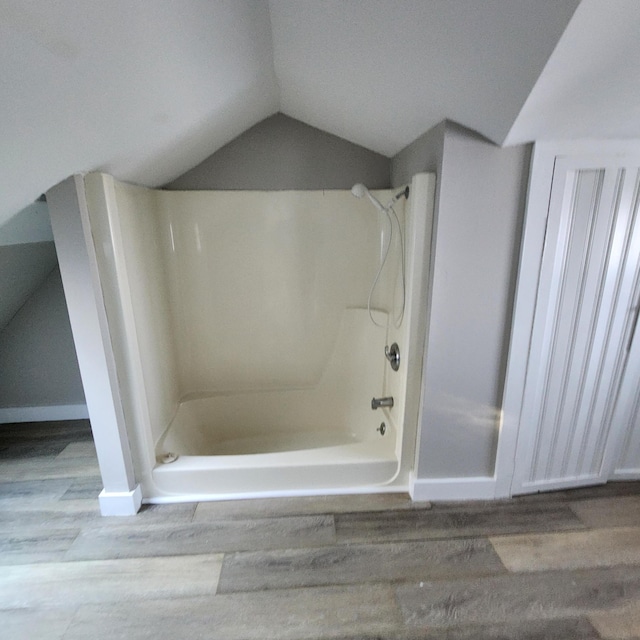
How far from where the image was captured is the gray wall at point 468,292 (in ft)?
4.75

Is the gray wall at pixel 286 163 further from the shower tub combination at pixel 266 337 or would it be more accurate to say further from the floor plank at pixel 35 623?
the floor plank at pixel 35 623

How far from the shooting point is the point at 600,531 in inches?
66.5

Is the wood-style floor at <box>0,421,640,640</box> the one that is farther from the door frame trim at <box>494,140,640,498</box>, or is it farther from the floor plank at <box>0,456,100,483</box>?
the door frame trim at <box>494,140,640,498</box>

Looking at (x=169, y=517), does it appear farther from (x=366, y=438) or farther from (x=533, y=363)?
(x=533, y=363)

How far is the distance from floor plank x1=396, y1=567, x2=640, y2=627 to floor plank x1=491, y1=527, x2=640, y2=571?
1.5 inches

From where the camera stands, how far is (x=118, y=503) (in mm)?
1776

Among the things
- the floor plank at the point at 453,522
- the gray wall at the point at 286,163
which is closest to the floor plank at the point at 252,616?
the floor plank at the point at 453,522

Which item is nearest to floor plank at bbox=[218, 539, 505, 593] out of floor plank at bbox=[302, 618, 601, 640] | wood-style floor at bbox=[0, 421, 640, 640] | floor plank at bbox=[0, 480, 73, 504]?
wood-style floor at bbox=[0, 421, 640, 640]

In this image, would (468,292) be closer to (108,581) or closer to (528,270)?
(528,270)

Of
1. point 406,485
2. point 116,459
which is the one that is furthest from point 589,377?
point 116,459

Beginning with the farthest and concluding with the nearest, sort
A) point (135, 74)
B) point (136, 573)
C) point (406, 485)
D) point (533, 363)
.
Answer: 1. point (406, 485)
2. point (533, 363)
3. point (136, 573)
4. point (135, 74)

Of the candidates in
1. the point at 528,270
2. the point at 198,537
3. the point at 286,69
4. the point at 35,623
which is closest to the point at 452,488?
the point at 528,270

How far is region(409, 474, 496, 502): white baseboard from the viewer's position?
184 centimetres

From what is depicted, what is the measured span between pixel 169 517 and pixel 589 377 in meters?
2.07
